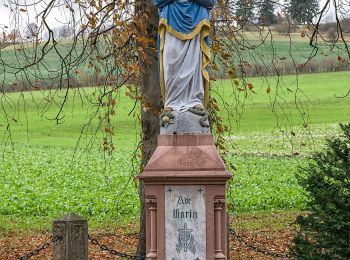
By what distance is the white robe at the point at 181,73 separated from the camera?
8.48 metres

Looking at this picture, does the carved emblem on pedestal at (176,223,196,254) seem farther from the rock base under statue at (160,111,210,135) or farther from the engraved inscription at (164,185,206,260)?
the rock base under statue at (160,111,210,135)

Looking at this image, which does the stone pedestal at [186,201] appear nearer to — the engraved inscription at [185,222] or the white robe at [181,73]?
the engraved inscription at [185,222]

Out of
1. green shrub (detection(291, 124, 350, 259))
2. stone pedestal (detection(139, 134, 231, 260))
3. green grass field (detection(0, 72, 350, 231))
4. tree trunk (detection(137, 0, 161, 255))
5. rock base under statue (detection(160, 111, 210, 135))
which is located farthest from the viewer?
green grass field (detection(0, 72, 350, 231))

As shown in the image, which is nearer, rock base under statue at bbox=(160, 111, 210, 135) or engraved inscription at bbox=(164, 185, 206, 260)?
engraved inscription at bbox=(164, 185, 206, 260)

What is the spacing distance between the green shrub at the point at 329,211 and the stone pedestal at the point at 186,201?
1400 millimetres

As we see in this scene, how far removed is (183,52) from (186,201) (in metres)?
1.63

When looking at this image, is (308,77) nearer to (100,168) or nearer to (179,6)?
(100,168)

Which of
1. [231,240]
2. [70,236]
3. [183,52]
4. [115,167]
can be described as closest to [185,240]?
[70,236]

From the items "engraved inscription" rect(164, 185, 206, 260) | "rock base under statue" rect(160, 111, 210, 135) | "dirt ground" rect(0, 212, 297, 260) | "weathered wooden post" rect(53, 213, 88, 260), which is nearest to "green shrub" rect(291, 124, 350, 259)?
"engraved inscription" rect(164, 185, 206, 260)

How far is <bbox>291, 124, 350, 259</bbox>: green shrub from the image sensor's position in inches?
351

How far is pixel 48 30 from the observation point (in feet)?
40.4

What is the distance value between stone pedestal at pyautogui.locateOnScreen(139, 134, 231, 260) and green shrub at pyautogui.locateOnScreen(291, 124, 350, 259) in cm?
140

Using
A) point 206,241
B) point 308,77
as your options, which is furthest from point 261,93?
point 206,241

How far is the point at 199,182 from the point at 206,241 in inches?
25.3
